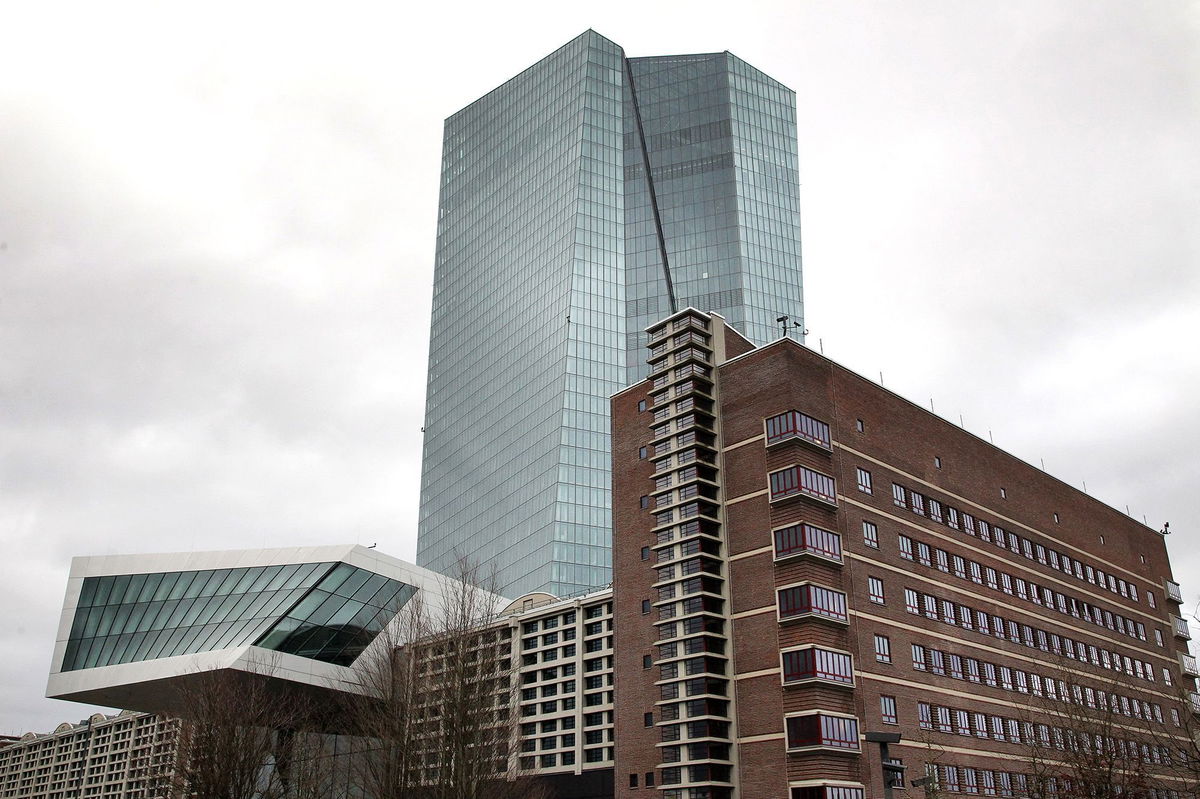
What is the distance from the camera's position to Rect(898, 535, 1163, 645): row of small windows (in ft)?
244

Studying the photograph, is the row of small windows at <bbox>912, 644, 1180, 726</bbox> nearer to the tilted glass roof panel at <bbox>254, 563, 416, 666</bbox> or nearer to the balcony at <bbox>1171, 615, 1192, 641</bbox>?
the balcony at <bbox>1171, 615, 1192, 641</bbox>

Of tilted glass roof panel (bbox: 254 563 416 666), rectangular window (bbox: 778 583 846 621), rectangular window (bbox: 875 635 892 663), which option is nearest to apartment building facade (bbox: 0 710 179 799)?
tilted glass roof panel (bbox: 254 563 416 666)

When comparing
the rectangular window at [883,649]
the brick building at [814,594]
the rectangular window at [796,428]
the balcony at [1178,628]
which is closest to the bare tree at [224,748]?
the brick building at [814,594]

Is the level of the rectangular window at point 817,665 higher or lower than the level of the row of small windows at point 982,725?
higher

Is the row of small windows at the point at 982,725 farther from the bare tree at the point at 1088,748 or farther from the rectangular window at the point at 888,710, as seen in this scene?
the rectangular window at the point at 888,710

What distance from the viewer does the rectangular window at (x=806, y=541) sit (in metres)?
64.8

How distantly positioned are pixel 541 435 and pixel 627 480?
3184 inches

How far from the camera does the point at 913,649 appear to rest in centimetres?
6969

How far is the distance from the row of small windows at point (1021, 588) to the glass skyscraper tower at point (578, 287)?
2752 inches

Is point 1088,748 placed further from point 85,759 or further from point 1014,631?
point 85,759

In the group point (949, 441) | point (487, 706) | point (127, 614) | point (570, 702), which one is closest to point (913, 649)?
point (949, 441)

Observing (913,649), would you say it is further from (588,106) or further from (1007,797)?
(588,106)

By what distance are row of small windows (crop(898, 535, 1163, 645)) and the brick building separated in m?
0.23

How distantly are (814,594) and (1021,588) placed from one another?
2838 centimetres
